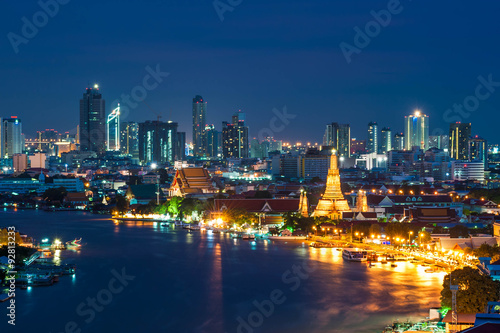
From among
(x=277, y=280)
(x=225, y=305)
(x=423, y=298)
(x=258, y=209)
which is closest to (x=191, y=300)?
(x=225, y=305)

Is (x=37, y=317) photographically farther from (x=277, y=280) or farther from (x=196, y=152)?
(x=196, y=152)

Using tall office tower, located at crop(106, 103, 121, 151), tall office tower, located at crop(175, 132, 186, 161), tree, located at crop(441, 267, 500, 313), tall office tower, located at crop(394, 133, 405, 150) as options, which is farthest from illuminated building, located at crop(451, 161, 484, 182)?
tall office tower, located at crop(106, 103, 121, 151)

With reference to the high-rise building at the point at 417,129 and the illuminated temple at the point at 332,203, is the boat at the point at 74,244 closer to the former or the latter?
the illuminated temple at the point at 332,203

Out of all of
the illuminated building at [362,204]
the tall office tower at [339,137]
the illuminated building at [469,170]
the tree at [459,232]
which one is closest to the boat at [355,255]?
the tree at [459,232]

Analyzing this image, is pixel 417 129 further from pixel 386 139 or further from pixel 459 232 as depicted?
pixel 459 232

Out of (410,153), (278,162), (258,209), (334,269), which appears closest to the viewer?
(334,269)

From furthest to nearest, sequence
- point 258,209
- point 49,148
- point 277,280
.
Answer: point 49,148 < point 258,209 < point 277,280
